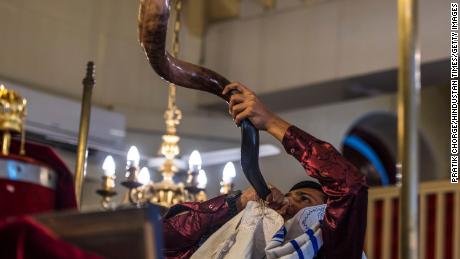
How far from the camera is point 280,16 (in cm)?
651

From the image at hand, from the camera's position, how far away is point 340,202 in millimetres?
1817

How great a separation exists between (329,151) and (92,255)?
0.77 m

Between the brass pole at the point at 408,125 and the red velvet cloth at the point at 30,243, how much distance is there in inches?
27.3

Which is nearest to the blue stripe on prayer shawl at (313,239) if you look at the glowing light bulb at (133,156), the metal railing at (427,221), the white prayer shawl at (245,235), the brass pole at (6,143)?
the white prayer shawl at (245,235)

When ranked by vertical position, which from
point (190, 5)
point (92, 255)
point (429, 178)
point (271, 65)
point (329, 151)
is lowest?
point (92, 255)

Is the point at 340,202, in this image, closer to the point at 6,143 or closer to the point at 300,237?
the point at 300,237

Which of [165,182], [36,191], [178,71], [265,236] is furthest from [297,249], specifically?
[165,182]

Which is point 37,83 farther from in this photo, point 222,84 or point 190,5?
point 222,84

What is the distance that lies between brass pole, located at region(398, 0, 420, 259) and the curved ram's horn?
0.88 ft

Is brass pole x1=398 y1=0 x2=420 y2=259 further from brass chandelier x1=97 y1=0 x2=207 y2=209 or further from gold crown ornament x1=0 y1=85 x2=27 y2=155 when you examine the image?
brass chandelier x1=97 y1=0 x2=207 y2=209

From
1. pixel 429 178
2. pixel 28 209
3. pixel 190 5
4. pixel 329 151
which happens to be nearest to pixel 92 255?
pixel 28 209

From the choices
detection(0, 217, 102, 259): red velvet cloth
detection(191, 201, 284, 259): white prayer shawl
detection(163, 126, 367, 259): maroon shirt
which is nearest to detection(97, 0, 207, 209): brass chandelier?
detection(191, 201, 284, 259): white prayer shawl

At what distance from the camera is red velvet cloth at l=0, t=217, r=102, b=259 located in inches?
45.6

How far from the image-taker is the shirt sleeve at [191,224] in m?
2.02
